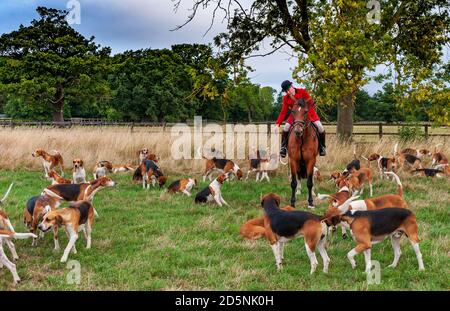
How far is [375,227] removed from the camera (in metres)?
5.23

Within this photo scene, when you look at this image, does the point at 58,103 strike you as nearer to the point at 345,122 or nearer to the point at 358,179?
the point at 345,122

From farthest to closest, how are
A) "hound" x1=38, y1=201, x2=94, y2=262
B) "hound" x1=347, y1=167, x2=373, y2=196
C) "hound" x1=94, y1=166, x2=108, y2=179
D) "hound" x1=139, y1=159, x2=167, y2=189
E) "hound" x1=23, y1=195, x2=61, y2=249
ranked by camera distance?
"hound" x1=94, y1=166, x2=108, y2=179, "hound" x1=139, y1=159, x2=167, y2=189, "hound" x1=347, y1=167, x2=373, y2=196, "hound" x1=23, y1=195, x2=61, y2=249, "hound" x1=38, y1=201, x2=94, y2=262

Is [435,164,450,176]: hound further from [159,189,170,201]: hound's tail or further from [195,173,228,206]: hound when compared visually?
[159,189,170,201]: hound's tail

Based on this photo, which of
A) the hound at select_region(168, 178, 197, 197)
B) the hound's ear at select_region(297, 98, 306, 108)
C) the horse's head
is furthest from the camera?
the hound at select_region(168, 178, 197, 197)

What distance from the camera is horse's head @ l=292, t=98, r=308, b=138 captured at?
354 inches

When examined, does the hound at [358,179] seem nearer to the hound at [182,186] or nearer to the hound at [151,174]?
the hound at [182,186]

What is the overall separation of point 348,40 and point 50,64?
93.6ft

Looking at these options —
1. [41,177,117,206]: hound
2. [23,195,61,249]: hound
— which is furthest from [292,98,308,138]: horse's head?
[23,195,61,249]: hound

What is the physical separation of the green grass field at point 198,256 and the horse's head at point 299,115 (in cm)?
151

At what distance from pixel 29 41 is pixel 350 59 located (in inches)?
1250

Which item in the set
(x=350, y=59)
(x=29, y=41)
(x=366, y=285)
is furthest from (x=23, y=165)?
(x=29, y=41)

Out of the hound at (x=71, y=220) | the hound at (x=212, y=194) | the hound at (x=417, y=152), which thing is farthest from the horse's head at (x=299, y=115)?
the hound at (x=417, y=152)

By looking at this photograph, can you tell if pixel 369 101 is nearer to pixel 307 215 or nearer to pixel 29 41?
pixel 29 41

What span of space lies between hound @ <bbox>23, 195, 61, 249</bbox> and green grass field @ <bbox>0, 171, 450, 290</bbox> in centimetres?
27
